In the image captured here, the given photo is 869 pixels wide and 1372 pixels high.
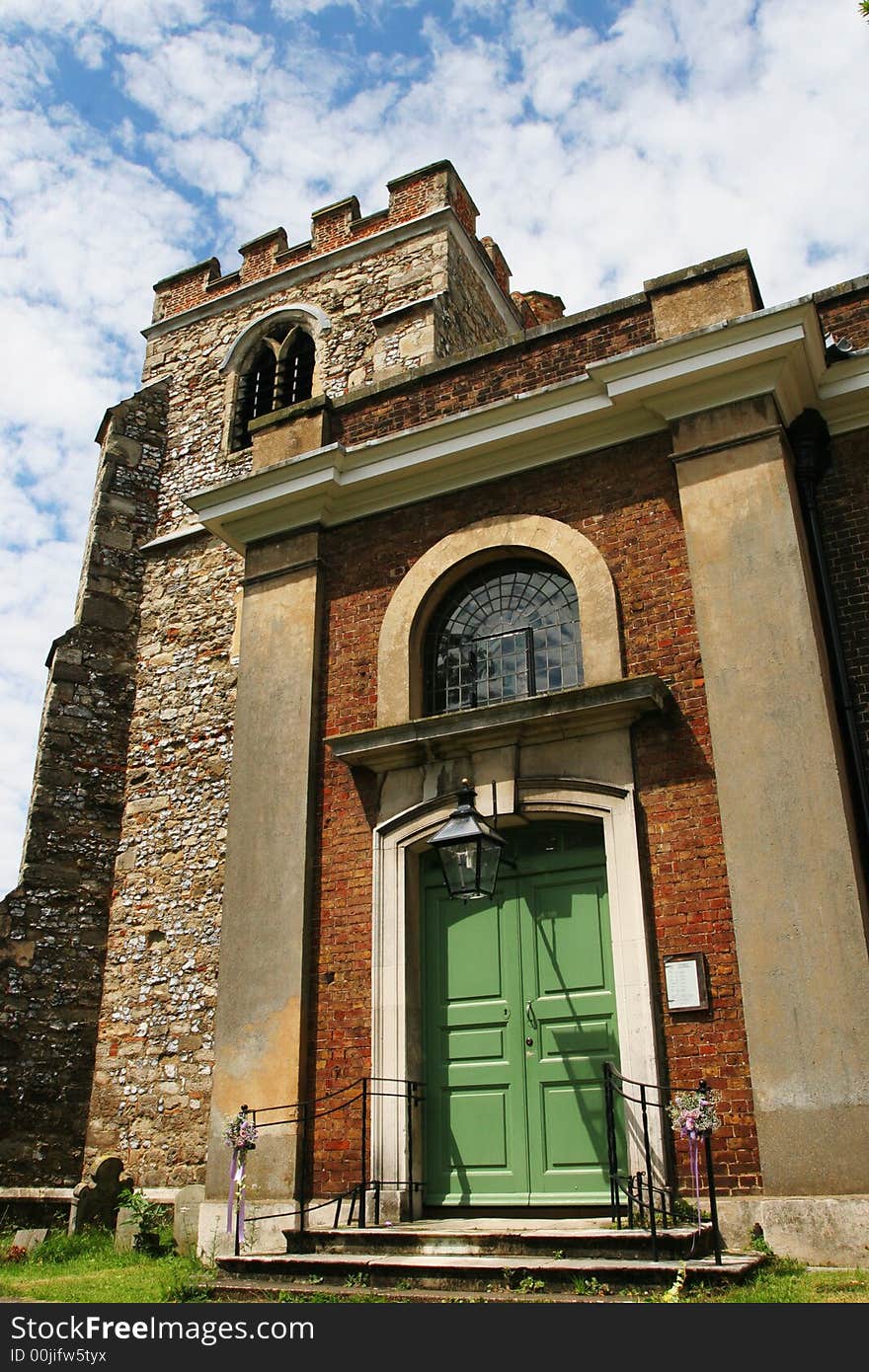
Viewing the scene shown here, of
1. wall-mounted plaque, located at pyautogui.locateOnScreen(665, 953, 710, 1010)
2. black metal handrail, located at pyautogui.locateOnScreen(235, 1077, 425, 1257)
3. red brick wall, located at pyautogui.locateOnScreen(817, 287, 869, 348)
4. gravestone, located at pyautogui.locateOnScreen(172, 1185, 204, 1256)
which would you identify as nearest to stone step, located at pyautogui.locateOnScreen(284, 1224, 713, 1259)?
black metal handrail, located at pyautogui.locateOnScreen(235, 1077, 425, 1257)

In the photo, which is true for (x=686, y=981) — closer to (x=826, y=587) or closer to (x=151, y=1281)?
(x=826, y=587)

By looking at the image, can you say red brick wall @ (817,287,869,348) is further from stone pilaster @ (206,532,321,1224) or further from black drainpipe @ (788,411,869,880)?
stone pilaster @ (206,532,321,1224)

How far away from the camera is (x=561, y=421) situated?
8844 millimetres

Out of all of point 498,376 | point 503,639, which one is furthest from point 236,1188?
point 498,376

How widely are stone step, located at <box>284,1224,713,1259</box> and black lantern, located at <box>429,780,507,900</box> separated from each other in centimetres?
207

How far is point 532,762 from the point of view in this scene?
8203mm

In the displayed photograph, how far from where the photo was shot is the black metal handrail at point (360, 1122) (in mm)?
7570

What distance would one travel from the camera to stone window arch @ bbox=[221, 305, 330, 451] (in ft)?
53.9

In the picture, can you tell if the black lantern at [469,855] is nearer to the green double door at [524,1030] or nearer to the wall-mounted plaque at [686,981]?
the green double door at [524,1030]

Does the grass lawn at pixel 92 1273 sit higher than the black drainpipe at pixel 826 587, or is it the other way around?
the black drainpipe at pixel 826 587

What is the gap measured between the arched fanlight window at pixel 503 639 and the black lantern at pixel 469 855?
1519 mm

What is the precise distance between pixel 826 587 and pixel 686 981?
2.97 meters

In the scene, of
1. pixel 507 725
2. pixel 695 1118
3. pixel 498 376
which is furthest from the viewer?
pixel 498 376

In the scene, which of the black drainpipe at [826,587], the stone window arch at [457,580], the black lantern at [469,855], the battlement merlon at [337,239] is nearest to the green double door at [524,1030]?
the black lantern at [469,855]
